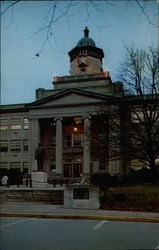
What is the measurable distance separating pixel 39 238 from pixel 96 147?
2036 cm

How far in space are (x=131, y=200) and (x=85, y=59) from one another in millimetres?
46347

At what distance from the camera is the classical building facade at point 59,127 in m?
48.8

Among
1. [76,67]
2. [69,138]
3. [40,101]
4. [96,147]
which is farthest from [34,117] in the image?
[96,147]

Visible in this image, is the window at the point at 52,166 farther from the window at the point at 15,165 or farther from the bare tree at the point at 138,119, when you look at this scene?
the bare tree at the point at 138,119

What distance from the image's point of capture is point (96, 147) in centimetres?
2842

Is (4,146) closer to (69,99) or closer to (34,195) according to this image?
(69,99)

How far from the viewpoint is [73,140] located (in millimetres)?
52188

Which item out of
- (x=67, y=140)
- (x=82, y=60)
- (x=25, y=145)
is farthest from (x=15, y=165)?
(x=82, y=60)

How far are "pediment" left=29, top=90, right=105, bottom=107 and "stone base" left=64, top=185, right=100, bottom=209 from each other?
104 ft

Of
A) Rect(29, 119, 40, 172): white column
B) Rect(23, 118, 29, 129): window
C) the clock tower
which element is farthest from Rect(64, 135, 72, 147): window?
the clock tower

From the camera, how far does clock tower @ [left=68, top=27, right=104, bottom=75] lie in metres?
59.2

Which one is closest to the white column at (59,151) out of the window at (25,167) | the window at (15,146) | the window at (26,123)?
the window at (25,167)

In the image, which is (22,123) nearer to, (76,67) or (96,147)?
(76,67)

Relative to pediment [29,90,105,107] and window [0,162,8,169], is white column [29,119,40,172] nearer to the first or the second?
pediment [29,90,105,107]
